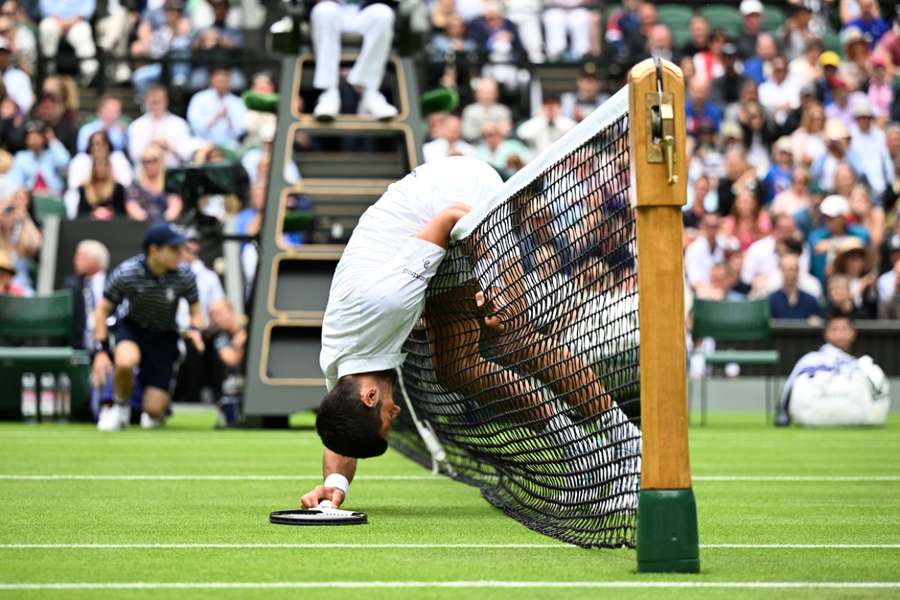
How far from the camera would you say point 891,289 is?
21.8m

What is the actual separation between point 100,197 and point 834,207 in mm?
9255

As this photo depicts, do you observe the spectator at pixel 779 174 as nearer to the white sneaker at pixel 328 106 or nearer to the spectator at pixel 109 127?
the spectator at pixel 109 127

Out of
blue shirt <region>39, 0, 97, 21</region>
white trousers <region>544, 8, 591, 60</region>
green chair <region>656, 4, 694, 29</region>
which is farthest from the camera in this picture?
green chair <region>656, 4, 694, 29</region>

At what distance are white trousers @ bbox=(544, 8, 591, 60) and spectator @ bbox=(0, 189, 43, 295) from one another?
940 cm

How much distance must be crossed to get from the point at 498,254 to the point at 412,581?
6.65ft

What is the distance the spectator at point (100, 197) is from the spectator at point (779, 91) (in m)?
9.72

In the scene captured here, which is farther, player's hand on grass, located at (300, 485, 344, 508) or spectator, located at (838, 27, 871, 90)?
spectator, located at (838, 27, 871, 90)

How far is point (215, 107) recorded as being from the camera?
79.1 ft

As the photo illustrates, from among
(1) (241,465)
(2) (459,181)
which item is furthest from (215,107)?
(2) (459,181)

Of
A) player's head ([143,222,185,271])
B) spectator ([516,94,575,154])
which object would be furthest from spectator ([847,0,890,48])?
player's head ([143,222,185,271])

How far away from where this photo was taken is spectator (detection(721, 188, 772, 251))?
890 inches

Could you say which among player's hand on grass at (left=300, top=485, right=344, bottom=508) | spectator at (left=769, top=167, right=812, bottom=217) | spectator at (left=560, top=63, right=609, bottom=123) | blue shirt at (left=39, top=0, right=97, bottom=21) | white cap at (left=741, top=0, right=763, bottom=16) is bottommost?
player's hand on grass at (left=300, top=485, right=344, bottom=508)

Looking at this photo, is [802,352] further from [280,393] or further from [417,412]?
[417,412]

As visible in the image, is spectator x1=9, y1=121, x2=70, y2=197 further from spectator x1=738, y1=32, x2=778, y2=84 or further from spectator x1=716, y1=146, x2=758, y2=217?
spectator x1=738, y1=32, x2=778, y2=84
